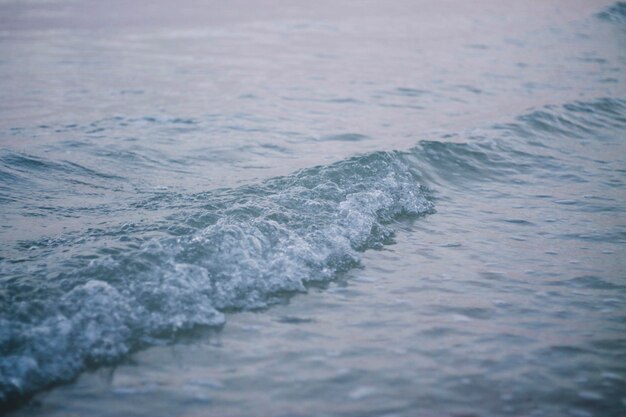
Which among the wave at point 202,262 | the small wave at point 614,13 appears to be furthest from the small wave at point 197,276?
the small wave at point 614,13

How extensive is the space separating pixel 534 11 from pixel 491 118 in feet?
64.8

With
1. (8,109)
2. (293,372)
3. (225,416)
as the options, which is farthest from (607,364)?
(8,109)

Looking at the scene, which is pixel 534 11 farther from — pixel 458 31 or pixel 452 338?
pixel 452 338

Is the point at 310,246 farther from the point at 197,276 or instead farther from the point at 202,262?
the point at 197,276

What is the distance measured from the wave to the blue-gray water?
0.02 m

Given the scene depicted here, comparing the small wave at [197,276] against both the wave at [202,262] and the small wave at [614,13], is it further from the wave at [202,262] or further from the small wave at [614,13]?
the small wave at [614,13]

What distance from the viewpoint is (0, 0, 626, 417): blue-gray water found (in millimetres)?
3951

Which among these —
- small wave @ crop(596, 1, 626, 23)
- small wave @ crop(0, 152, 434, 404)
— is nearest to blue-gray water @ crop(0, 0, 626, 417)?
small wave @ crop(0, 152, 434, 404)

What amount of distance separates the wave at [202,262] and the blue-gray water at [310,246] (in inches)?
0.9

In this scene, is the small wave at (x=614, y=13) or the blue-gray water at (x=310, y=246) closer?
the blue-gray water at (x=310, y=246)

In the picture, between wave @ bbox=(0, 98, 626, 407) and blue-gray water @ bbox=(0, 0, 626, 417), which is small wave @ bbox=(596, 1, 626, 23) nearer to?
blue-gray water @ bbox=(0, 0, 626, 417)

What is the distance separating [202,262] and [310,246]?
1.10 m

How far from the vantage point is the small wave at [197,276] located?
13.8 ft

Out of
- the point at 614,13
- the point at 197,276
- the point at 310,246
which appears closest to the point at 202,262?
the point at 197,276
